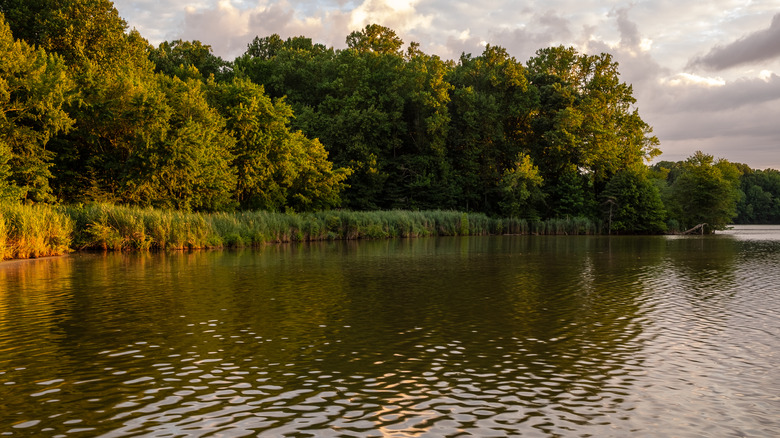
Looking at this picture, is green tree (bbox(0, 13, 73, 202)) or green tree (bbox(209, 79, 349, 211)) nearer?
green tree (bbox(0, 13, 73, 202))

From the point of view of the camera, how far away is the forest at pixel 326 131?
4084 cm

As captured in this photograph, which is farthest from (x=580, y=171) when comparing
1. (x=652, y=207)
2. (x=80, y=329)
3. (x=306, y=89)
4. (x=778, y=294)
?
(x=80, y=329)

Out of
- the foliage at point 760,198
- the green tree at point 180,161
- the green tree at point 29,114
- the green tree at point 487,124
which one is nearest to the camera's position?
the green tree at point 29,114

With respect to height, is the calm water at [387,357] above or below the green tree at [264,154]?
below

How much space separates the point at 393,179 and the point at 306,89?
56.6ft

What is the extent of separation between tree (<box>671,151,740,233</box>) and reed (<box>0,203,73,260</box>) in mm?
65050

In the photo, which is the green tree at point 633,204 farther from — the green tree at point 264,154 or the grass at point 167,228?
the green tree at point 264,154

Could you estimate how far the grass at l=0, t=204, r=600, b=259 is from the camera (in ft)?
90.2

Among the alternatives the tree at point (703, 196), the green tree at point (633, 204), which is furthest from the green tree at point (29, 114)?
the tree at point (703, 196)

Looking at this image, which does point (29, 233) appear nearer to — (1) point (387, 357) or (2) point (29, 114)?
(2) point (29, 114)

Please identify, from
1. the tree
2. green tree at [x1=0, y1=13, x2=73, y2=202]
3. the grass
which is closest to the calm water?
the grass

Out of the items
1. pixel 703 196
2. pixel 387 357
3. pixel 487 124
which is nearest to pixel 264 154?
pixel 487 124

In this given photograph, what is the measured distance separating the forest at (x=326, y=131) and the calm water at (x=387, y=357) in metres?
23.9

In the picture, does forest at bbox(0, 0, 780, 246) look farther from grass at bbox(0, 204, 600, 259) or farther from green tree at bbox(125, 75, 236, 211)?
grass at bbox(0, 204, 600, 259)
